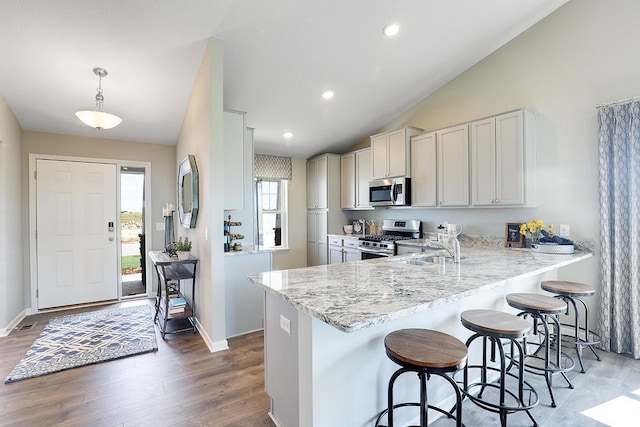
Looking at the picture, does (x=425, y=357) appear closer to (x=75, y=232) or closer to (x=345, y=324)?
(x=345, y=324)

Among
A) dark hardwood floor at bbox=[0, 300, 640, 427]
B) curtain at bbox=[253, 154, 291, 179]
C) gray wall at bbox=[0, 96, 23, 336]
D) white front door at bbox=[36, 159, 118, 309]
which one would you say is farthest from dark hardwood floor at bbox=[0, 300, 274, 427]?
curtain at bbox=[253, 154, 291, 179]

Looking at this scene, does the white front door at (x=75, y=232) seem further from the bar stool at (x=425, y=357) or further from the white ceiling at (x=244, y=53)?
the bar stool at (x=425, y=357)

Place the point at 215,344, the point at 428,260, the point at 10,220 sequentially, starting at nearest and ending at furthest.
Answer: the point at 428,260 → the point at 215,344 → the point at 10,220

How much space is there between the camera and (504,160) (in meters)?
3.28

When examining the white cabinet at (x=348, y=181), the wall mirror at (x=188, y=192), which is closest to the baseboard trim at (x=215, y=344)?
the wall mirror at (x=188, y=192)

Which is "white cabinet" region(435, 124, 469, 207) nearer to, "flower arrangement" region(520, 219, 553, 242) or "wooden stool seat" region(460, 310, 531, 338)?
"flower arrangement" region(520, 219, 553, 242)

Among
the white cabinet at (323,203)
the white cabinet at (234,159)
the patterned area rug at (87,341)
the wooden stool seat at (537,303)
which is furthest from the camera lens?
the white cabinet at (323,203)

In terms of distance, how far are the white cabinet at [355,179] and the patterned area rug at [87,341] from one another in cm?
351

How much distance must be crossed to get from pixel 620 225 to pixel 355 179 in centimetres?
342

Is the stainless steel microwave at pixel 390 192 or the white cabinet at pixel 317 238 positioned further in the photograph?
the white cabinet at pixel 317 238

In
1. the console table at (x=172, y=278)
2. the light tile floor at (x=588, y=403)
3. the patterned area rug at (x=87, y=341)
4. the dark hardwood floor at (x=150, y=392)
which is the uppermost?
the console table at (x=172, y=278)

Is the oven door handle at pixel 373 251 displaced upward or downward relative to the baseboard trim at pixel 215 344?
upward

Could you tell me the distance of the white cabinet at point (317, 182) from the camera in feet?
18.2

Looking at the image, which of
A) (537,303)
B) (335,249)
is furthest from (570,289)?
(335,249)
